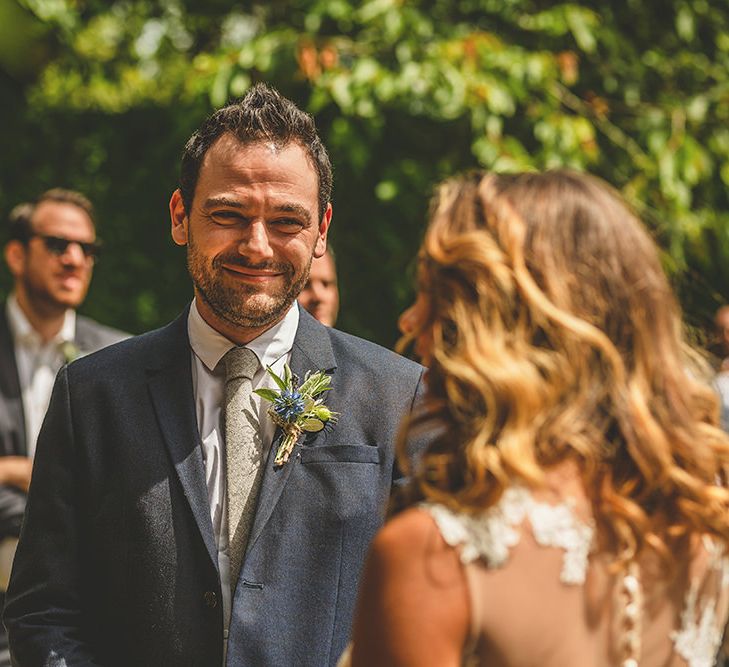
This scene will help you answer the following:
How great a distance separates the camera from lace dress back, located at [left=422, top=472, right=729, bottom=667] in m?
1.57

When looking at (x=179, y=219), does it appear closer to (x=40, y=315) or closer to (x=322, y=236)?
(x=322, y=236)

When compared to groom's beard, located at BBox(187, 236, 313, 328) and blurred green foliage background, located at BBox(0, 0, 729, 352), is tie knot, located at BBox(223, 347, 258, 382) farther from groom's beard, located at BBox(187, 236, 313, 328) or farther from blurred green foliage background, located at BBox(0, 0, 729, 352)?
blurred green foliage background, located at BBox(0, 0, 729, 352)

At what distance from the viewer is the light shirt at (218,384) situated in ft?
7.84

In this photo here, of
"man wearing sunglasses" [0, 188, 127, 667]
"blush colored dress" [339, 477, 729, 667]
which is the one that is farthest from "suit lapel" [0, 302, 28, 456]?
"blush colored dress" [339, 477, 729, 667]

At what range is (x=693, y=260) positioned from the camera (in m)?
6.25

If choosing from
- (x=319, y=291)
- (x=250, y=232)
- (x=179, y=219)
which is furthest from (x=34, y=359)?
(x=250, y=232)

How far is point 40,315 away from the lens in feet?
15.3

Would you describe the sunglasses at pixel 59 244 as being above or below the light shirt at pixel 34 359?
above

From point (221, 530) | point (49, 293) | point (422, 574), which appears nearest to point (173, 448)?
point (221, 530)

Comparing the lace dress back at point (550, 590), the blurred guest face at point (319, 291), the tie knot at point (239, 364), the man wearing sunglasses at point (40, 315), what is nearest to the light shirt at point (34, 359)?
the man wearing sunglasses at point (40, 315)

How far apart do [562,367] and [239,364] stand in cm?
104

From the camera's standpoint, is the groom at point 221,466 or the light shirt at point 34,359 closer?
the groom at point 221,466

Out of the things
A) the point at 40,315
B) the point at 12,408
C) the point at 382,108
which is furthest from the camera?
the point at 382,108

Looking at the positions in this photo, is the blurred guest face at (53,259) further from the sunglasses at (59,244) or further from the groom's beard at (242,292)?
the groom's beard at (242,292)
